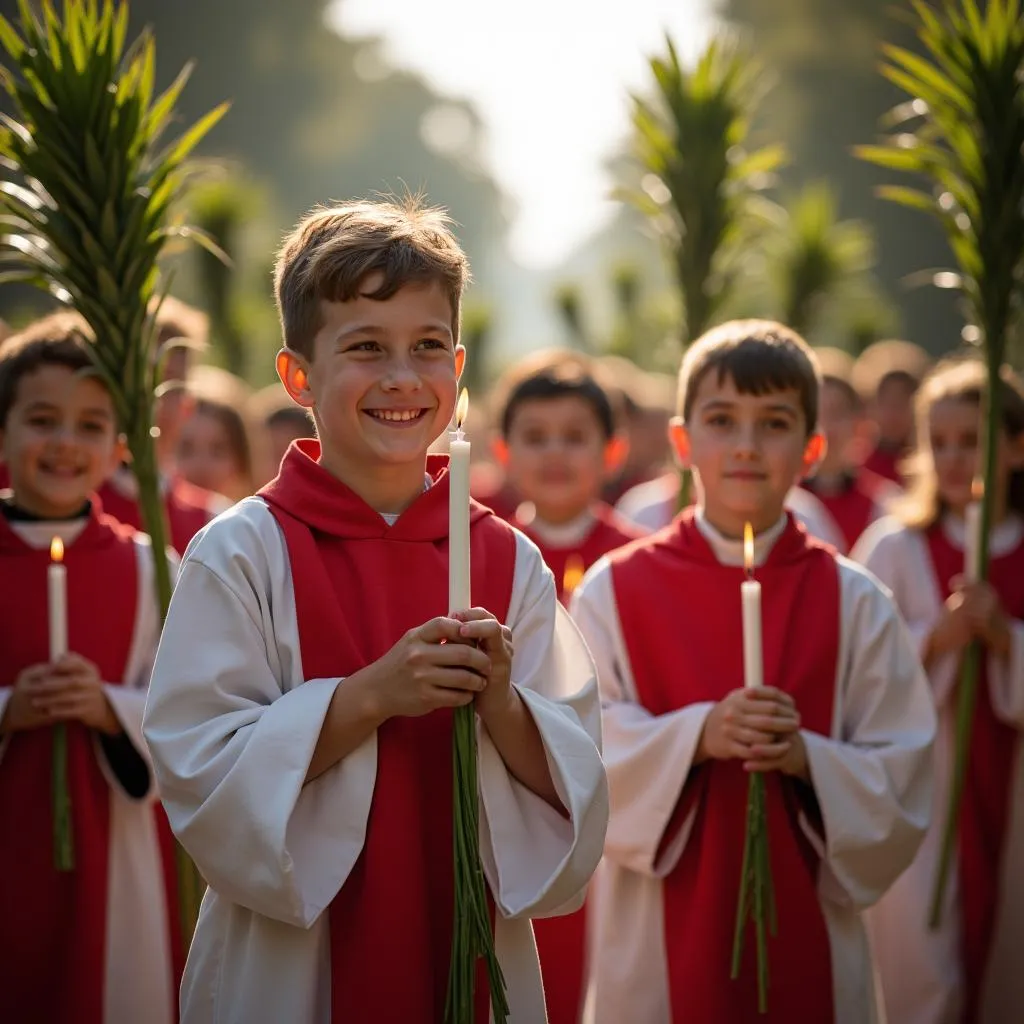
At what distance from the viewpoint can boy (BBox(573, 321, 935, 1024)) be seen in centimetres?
374

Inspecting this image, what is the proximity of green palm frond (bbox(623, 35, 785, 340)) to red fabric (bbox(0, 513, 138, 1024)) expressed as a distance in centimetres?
293

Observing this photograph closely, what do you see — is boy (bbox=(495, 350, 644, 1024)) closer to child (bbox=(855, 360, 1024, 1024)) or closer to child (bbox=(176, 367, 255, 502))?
child (bbox=(855, 360, 1024, 1024))

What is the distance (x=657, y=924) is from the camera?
392 centimetres

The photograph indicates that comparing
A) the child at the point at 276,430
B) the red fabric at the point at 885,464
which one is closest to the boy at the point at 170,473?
the child at the point at 276,430

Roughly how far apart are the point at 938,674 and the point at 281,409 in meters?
4.29

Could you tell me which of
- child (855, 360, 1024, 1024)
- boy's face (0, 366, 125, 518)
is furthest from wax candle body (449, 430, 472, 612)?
child (855, 360, 1024, 1024)

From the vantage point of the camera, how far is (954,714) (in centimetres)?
563

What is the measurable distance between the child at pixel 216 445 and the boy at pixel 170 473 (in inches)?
36.3

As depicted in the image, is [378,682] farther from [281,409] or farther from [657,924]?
[281,409]

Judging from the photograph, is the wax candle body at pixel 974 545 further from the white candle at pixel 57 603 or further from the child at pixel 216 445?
the child at pixel 216 445

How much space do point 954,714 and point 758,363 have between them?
2294 millimetres

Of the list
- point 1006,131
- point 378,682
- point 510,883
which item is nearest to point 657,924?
point 510,883

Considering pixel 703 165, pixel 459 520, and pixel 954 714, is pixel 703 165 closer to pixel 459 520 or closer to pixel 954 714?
pixel 954 714

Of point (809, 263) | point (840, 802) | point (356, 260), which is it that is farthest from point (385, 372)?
point (809, 263)
